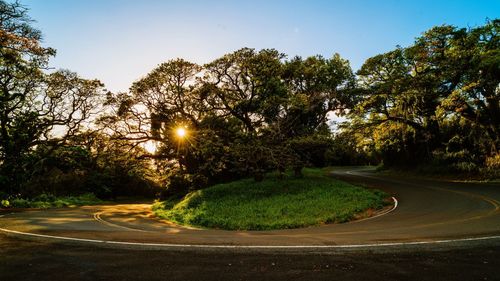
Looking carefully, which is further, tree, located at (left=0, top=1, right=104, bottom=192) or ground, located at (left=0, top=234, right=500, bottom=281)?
tree, located at (left=0, top=1, right=104, bottom=192)

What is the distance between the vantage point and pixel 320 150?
31734 millimetres

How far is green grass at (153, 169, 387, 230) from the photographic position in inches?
722

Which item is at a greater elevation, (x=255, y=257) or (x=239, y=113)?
(x=239, y=113)

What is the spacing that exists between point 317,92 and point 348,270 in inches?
1181

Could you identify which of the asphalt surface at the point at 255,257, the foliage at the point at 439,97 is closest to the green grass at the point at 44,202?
the asphalt surface at the point at 255,257

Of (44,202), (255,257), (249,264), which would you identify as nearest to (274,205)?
(255,257)

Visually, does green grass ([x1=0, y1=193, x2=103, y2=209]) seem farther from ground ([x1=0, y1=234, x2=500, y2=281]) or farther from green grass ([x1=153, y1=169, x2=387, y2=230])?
ground ([x1=0, y1=234, x2=500, y2=281])

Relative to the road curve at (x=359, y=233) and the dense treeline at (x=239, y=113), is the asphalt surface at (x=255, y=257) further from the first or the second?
the dense treeline at (x=239, y=113)

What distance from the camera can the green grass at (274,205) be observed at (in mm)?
18344

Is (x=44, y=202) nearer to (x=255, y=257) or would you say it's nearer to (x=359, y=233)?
(x=359, y=233)

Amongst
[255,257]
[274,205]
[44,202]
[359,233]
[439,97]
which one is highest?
[439,97]

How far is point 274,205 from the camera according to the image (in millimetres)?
21688

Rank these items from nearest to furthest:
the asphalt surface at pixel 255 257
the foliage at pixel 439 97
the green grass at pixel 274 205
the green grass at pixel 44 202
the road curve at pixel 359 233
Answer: the asphalt surface at pixel 255 257
the road curve at pixel 359 233
the green grass at pixel 274 205
the green grass at pixel 44 202
the foliage at pixel 439 97

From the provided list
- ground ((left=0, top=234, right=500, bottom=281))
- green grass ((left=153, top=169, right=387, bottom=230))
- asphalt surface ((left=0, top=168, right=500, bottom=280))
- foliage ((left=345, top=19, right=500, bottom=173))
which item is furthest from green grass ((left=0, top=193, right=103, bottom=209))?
foliage ((left=345, top=19, right=500, bottom=173))
